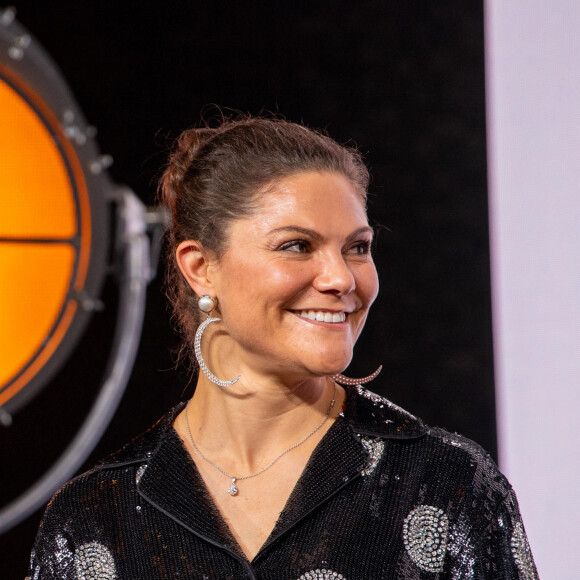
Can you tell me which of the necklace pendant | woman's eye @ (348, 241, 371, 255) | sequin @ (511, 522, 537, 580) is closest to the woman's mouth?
woman's eye @ (348, 241, 371, 255)

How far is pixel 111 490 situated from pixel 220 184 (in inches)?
22.1

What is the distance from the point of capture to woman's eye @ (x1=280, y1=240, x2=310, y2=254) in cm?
141

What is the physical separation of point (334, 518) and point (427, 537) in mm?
149

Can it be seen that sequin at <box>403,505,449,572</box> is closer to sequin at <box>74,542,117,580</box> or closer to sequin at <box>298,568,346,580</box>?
sequin at <box>298,568,346,580</box>

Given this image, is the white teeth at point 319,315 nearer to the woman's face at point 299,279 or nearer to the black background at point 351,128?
the woman's face at point 299,279

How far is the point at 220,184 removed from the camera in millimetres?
1524

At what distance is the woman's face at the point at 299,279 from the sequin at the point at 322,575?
301 mm

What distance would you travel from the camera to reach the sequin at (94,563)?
4.76 ft

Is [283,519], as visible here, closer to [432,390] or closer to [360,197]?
[360,197]

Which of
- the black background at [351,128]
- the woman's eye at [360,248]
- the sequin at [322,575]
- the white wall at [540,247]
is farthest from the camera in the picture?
the white wall at [540,247]

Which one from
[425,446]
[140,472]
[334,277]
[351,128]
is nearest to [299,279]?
[334,277]

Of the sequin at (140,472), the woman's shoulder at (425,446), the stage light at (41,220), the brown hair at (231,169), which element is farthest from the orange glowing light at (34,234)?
the woman's shoulder at (425,446)

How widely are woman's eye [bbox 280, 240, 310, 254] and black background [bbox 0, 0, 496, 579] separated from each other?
64 centimetres

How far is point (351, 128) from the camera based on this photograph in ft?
7.11
